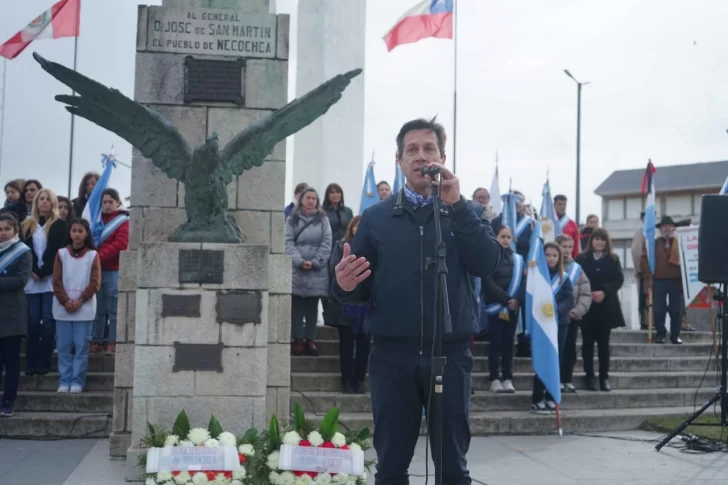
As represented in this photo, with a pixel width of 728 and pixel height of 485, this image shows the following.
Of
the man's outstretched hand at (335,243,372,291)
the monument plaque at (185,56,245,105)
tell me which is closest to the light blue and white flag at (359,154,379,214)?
the monument plaque at (185,56,245,105)

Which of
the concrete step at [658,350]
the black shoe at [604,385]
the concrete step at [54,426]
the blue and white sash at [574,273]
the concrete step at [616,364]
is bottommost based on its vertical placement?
the concrete step at [54,426]

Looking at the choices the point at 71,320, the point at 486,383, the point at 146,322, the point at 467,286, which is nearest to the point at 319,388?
the point at 486,383

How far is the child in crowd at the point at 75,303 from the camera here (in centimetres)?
831

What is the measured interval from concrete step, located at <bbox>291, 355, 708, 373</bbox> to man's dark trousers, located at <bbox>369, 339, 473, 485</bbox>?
5957mm

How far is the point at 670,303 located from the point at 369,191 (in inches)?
200

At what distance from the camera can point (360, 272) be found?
3.35 meters

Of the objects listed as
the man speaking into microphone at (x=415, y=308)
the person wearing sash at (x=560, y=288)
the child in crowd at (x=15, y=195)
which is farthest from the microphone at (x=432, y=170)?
the child in crowd at (x=15, y=195)

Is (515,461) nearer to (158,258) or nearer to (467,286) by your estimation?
(158,258)

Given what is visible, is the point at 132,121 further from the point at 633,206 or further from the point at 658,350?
the point at 633,206

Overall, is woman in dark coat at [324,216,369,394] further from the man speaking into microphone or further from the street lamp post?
the street lamp post

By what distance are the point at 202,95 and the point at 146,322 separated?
2.30 metres

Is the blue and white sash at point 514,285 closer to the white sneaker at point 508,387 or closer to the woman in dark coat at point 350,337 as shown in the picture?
the white sneaker at point 508,387

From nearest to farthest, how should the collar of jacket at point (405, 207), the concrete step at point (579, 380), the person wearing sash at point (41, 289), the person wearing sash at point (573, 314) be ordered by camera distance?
the collar of jacket at point (405, 207)
the person wearing sash at point (41, 289)
the concrete step at point (579, 380)
the person wearing sash at point (573, 314)

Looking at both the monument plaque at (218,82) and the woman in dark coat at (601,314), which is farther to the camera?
the woman in dark coat at (601,314)
